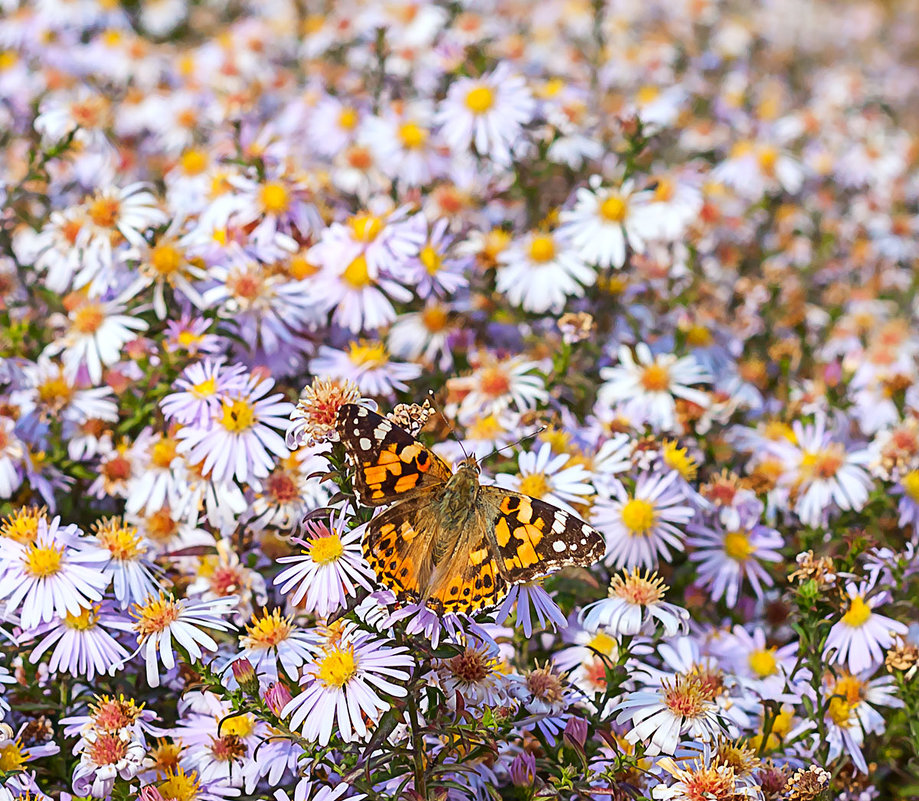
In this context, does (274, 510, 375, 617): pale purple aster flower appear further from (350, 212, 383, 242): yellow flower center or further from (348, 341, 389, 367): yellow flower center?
(350, 212, 383, 242): yellow flower center

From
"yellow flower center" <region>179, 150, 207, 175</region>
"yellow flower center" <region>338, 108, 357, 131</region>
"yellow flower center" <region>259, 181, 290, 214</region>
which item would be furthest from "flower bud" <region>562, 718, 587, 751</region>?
"yellow flower center" <region>338, 108, 357, 131</region>

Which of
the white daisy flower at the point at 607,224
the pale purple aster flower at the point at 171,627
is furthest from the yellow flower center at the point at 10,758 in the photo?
the white daisy flower at the point at 607,224

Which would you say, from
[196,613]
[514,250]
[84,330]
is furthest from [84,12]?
[196,613]

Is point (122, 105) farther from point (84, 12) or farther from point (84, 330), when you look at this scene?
point (84, 330)

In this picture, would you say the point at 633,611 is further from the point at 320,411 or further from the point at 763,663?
the point at 320,411

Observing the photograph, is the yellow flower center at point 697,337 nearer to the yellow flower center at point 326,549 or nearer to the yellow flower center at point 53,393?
the yellow flower center at point 326,549

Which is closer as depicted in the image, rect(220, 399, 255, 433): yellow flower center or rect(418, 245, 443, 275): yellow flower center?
rect(220, 399, 255, 433): yellow flower center

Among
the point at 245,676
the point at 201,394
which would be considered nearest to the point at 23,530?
the point at 201,394
